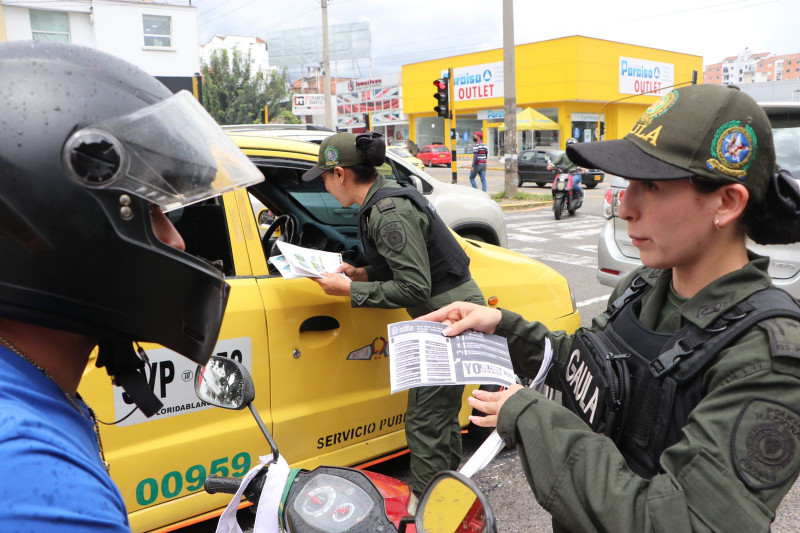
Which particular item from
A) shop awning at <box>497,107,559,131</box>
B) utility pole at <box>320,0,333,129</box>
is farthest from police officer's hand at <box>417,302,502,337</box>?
shop awning at <box>497,107,559,131</box>

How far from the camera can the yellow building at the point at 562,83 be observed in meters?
33.6

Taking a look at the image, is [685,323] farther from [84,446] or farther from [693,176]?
[84,446]

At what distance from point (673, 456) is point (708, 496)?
9cm

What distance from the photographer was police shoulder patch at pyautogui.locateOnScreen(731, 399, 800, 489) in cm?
103

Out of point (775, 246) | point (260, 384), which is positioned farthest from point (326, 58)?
point (260, 384)

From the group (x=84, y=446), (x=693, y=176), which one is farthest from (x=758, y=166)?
(x=84, y=446)

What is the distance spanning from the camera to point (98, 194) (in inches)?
34.7

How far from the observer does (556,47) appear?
33.6 metres

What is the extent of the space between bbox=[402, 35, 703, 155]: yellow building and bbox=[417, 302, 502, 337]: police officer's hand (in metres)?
30.9

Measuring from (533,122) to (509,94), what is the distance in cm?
1703

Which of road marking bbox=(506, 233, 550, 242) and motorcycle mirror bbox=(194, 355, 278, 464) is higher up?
motorcycle mirror bbox=(194, 355, 278, 464)

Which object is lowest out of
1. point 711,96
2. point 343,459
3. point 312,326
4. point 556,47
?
point 343,459

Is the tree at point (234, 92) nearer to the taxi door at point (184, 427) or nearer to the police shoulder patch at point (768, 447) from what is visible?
the taxi door at point (184, 427)

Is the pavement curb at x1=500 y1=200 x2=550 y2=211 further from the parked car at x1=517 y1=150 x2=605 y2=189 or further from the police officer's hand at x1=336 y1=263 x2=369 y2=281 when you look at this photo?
the police officer's hand at x1=336 y1=263 x2=369 y2=281
